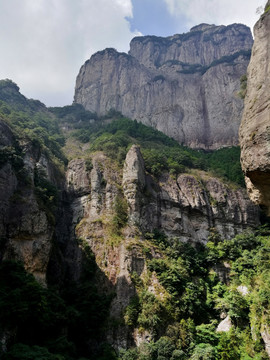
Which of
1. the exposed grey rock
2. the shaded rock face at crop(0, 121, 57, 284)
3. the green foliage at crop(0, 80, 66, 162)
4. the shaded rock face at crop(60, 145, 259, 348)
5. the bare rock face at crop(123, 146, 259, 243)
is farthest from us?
the green foliage at crop(0, 80, 66, 162)

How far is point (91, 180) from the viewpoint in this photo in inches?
1526

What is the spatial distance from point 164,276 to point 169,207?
12133mm

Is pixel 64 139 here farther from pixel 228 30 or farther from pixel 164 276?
pixel 228 30

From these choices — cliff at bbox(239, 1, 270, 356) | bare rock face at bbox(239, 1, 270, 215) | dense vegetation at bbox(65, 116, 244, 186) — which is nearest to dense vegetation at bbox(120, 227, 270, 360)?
dense vegetation at bbox(65, 116, 244, 186)

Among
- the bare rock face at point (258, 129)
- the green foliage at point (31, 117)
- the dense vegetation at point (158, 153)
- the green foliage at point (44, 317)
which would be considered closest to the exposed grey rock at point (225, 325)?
the green foliage at point (44, 317)

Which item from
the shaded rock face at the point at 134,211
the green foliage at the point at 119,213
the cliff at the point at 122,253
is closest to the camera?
the cliff at the point at 122,253

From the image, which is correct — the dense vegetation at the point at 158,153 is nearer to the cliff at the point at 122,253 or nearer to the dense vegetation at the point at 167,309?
the cliff at the point at 122,253

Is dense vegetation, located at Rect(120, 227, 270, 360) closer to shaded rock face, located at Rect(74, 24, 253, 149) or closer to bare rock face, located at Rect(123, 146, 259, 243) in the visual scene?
bare rock face, located at Rect(123, 146, 259, 243)

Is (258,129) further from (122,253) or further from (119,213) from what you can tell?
(119,213)

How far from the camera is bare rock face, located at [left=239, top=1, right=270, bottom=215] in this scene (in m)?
9.83

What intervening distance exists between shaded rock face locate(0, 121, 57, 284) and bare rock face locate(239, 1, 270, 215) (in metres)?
18.5

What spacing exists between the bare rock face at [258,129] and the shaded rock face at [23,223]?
1853cm

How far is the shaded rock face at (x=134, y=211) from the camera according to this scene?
96.8 feet

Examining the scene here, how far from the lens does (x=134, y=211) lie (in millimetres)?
34281
